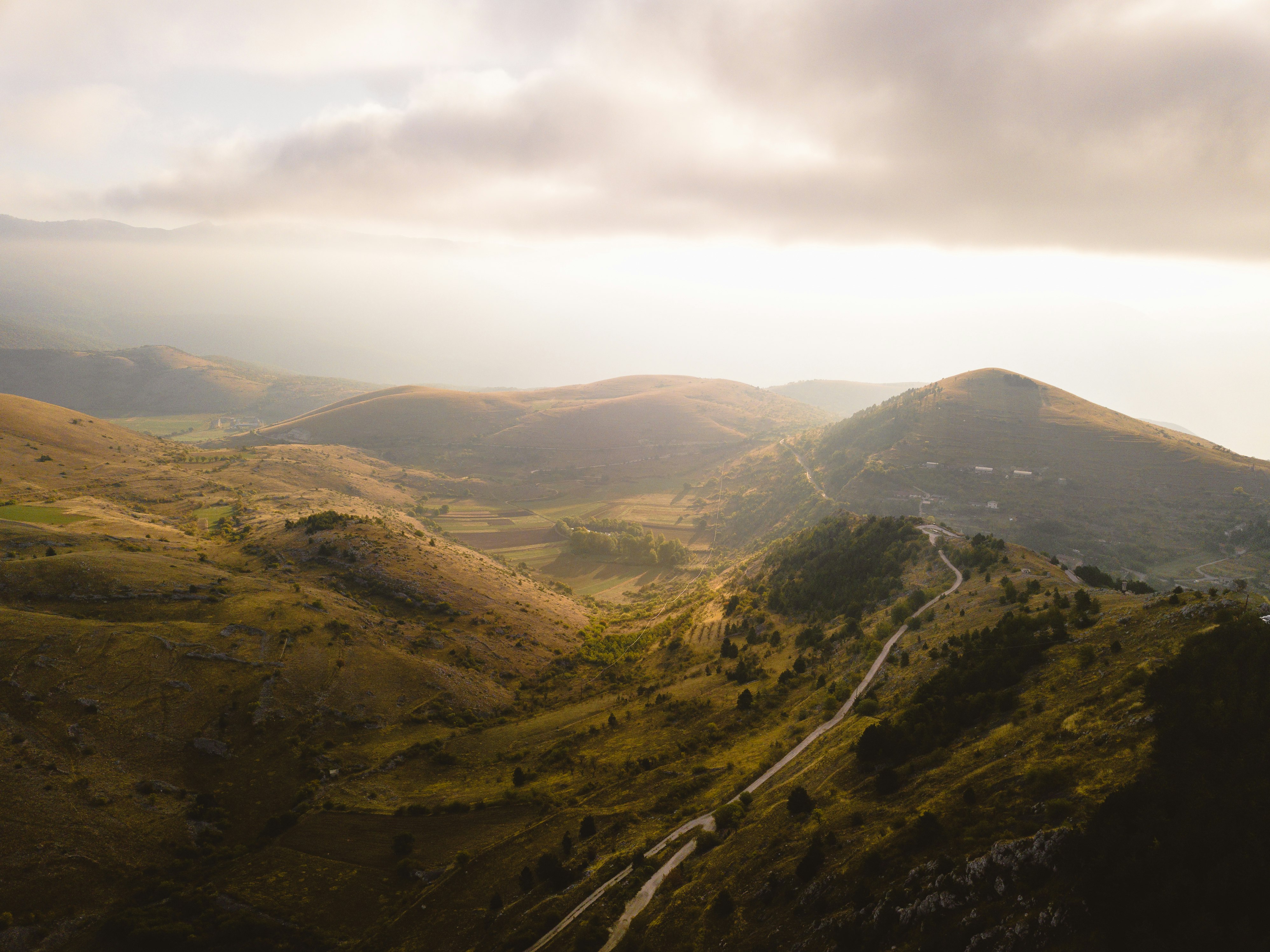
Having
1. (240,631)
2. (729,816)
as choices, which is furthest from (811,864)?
(240,631)

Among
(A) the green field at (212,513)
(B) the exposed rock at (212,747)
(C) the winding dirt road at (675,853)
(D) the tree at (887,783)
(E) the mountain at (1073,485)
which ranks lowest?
(B) the exposed rock at (212,747)

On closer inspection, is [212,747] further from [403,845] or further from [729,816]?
[729,816]

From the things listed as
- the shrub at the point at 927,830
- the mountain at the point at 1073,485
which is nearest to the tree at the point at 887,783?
the shrub at the point at 927,830

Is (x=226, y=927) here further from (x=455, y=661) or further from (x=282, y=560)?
(x=282, y=560)

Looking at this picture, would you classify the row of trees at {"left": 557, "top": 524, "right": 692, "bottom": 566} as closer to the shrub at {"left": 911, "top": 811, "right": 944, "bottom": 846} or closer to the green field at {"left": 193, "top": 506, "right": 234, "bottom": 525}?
the green field at {"left": 193, "top": 506, "right": 234, "bottom": 525}

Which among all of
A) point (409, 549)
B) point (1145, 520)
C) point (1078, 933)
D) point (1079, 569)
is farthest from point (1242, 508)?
point (409, 549)

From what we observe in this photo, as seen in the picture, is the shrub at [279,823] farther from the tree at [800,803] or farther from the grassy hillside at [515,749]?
the tree at [800,803]

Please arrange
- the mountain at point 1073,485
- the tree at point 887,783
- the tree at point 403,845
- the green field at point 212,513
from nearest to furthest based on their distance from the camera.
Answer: the tree at point 887,783
the tree at point 403,845
the green field at point 212,513
the mountain at point 1073,485

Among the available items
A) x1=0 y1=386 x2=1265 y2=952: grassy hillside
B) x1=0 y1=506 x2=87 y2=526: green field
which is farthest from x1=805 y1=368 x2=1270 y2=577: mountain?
x1=0 y1=506 x2=87 y2=526: green field
